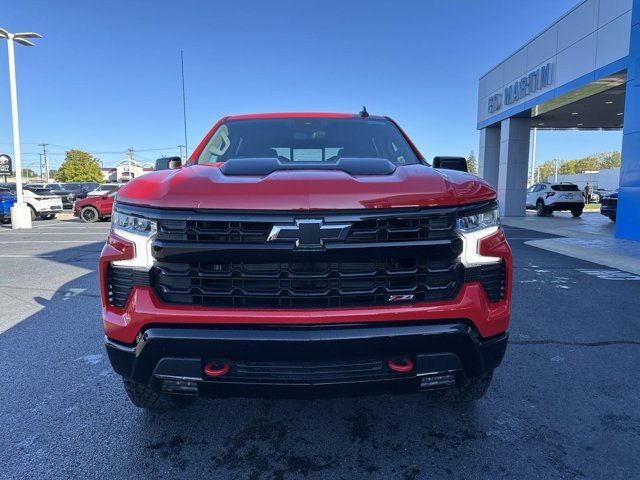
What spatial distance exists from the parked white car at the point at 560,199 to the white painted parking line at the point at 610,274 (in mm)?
14818

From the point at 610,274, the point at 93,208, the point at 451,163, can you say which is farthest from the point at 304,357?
the point at 93,208

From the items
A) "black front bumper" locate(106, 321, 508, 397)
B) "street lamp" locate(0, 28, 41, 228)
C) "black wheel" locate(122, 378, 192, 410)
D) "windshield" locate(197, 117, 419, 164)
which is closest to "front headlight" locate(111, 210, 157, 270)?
"black front bumper" locate(106, 321, 508, 397)

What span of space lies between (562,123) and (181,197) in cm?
2374

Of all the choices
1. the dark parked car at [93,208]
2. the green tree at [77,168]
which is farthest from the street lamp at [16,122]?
the green tree at [77,168]

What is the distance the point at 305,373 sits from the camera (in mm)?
1834

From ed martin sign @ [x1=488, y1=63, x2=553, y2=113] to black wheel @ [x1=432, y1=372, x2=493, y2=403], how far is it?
52.4 ft

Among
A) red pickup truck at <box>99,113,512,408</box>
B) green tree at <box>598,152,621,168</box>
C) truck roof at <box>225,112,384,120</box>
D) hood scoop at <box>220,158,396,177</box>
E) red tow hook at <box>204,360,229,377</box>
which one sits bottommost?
red tow hook at <box>204,360,229,377</box>

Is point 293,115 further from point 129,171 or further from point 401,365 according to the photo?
point 129,171

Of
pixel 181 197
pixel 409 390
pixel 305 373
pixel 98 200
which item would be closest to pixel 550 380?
pixel 409 390

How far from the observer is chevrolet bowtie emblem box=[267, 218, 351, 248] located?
5.97ft

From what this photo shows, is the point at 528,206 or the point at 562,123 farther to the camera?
the point at 528,206

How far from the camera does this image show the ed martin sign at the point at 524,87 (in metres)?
15.6

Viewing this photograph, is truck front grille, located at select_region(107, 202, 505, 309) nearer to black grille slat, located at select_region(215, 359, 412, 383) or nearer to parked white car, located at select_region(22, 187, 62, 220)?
black grille slat, located at select_region(215, 359, 412, 383)

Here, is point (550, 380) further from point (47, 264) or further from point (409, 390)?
point (47, 264)
